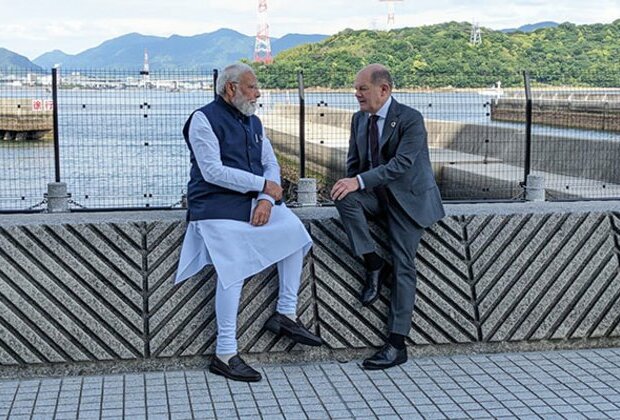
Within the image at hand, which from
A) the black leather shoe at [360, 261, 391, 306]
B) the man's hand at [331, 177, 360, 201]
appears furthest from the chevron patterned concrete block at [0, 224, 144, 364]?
the black leather shoe at [360, 261, 391, 306]

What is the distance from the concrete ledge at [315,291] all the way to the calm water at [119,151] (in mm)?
4141

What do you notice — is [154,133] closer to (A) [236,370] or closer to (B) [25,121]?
(A) [236,370]

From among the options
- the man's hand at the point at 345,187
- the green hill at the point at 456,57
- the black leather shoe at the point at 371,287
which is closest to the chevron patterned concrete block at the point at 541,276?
the black leather shoe at the point at 371,287

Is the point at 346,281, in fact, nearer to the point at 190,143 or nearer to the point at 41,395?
the point at 190,143

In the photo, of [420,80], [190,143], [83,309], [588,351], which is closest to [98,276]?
[83,309]

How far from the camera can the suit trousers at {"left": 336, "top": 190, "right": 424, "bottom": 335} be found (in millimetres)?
6102

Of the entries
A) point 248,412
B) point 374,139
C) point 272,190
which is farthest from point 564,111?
point 248,412

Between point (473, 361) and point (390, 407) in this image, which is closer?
point (390, 407)

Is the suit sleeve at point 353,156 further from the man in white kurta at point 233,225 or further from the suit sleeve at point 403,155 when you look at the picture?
the man in white kurta at point 233,225

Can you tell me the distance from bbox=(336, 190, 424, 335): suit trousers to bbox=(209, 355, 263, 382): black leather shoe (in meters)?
0.93

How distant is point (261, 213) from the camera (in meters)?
5.86

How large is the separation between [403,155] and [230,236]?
3.80ft

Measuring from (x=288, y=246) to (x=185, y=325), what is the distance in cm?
79

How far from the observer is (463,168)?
1630cm
